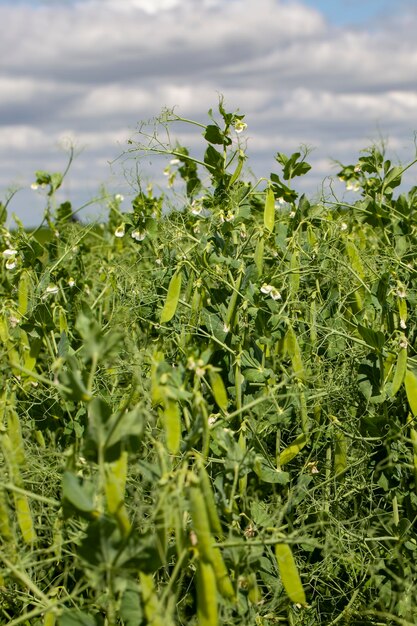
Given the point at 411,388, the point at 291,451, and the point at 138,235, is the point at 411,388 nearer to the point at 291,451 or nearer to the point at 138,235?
the point at 291,451

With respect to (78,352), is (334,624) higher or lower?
lower

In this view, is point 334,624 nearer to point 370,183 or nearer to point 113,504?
point 113,504

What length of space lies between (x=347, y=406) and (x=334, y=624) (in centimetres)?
62

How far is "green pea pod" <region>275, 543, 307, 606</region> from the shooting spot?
1.94m

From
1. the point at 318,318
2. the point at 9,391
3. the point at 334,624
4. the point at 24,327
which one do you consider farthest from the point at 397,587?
the point at 24,327

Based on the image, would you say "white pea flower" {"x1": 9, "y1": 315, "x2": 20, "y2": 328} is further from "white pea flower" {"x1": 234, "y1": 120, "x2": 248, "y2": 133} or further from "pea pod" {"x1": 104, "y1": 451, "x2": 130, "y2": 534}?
"pea pod" {"x1": 104, "y1": 451, "x2": 130, "y2": 534}

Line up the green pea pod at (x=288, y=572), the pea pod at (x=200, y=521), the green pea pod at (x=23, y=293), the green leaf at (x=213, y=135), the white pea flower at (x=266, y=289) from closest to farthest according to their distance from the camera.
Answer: the pea pod at (x=200, y=521) → the green pea pod at (x=288, y=572) → the white pea flower at (x=266, y=289) → the green leaf at (x=213, y=135) → the green pea pod at (x=23, y=293)

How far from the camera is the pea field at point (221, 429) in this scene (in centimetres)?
154

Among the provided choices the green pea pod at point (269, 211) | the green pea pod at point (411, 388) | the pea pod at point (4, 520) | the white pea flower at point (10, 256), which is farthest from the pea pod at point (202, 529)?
the white pea flower at point (10, 256)

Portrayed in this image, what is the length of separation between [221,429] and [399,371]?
511 millimetres

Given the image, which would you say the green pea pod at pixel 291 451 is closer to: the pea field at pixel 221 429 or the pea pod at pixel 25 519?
the pea field at pixel 221 429

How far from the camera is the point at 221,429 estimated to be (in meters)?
2.04

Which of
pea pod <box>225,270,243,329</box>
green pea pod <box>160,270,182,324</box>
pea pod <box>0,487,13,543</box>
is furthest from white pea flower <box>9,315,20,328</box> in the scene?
pea pod <box>0,487,13,543</box>

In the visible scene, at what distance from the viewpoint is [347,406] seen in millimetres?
2584
